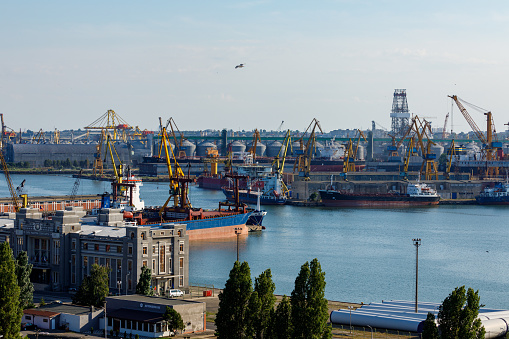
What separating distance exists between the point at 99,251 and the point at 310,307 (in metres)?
9.79

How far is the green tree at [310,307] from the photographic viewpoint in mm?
16578

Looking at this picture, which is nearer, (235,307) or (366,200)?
(235,307)

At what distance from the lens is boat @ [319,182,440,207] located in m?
64.8

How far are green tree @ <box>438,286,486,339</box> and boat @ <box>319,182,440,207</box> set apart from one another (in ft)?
158

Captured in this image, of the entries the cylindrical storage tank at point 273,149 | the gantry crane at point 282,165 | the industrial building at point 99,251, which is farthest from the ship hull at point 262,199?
the cylindrical storage tank at point 273,149

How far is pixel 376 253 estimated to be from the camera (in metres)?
35.7

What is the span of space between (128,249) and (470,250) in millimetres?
18246

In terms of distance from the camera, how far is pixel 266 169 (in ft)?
242

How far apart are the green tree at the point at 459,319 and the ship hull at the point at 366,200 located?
1897 inches

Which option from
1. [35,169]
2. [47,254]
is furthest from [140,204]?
[35,169]

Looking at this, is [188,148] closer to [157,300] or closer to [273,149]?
[273,149]

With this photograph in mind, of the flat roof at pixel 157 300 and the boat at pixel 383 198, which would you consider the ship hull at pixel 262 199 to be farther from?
the flat roof at pixel 157 300

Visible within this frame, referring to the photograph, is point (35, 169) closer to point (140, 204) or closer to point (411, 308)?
point (140, 204)

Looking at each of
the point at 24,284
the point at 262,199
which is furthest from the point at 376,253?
the point at 262,199
